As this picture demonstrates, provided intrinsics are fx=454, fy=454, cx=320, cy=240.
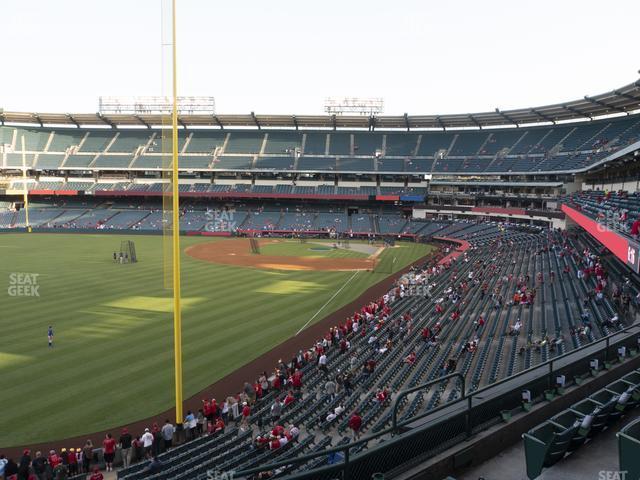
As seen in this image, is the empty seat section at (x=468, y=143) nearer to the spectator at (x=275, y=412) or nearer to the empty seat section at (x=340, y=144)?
the empty seat section at (x=340, y=144)

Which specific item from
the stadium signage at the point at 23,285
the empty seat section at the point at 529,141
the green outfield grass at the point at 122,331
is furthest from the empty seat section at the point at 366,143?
the stadium signage at the point at 23,285

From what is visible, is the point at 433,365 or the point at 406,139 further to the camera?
the point at 406,139

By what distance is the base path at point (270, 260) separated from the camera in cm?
4509

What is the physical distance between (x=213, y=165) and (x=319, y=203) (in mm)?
20716

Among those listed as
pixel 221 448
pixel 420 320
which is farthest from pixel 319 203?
Result: pixel 221 448

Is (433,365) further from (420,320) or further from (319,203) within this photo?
(319,203)

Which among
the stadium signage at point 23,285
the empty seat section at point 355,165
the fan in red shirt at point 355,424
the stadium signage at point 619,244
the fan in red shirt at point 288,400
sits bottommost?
the fan in red shirt at point 288,400

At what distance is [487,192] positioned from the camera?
236ft

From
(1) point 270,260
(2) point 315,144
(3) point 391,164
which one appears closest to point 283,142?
(2) point 315,144

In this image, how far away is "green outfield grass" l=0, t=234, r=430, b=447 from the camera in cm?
1573

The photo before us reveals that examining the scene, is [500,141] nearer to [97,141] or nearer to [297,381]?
[297,381]

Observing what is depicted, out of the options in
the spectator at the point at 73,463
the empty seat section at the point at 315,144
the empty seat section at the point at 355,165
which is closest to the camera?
the spectator at the point at 73,463

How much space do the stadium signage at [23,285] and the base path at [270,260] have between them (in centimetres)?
1663

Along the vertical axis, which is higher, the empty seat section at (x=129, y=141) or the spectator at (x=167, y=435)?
the empty seat section at (x=129, y=141)
